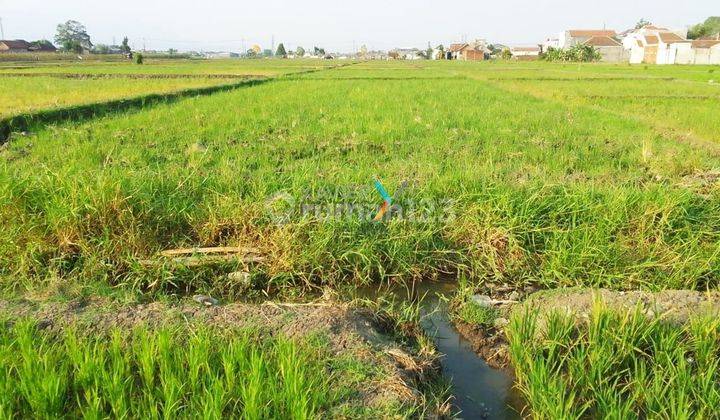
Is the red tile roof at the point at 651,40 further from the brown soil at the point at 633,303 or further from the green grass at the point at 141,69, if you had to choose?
the brown soil at the point at 633,303

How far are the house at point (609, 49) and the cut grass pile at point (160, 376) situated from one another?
6495cm

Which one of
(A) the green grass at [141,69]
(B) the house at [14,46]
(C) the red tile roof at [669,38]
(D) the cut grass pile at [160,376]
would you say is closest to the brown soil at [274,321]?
(D) the cut grass pile at [160,376]

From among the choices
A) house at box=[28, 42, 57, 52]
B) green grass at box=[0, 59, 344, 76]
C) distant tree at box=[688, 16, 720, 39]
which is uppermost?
distant tree at box=[688, 16, 720, 39]

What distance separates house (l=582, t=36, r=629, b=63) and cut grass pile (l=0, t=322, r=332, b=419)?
64949 millimetres

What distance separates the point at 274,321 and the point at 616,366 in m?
1.69

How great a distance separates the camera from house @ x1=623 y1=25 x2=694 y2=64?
4390 centimetres

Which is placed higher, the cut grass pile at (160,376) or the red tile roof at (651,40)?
the red tile roof at (651,40)

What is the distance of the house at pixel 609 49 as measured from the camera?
58.6 m

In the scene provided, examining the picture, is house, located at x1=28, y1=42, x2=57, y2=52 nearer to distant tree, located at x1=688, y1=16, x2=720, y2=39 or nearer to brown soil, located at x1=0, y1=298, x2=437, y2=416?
brown soil, located at x1=0, y1=298, x2=437, y2=416

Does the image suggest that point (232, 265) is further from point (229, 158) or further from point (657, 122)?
point (657, 122)

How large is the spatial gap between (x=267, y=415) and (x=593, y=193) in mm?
3236

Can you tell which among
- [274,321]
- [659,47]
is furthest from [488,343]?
[659,47]

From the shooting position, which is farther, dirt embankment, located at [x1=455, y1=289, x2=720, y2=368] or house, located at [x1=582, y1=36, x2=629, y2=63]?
house, located at [x1=582, y1=36, x2=629, y2=63]

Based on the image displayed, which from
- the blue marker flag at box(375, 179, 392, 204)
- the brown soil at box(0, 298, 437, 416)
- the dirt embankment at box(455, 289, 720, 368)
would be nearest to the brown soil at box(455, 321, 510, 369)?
the dirt embankment at box(455, 289, 720, 368)
